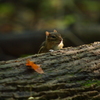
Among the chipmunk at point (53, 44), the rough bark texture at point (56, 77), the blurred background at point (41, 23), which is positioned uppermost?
the blurred background at point (41, 23)

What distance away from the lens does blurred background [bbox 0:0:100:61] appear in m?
9.01

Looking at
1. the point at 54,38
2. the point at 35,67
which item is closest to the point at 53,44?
the point at 54,38

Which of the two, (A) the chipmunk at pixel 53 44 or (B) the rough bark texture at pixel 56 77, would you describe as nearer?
(B) the rough bark texture at pixel 56 77

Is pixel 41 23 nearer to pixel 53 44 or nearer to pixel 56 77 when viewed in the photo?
pixel 53 44

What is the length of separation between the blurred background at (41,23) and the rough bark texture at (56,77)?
4.22m

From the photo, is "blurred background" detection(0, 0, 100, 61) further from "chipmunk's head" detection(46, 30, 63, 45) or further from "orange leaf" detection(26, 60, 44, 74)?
"orange leaf" detection(26, 60, 44, 74)

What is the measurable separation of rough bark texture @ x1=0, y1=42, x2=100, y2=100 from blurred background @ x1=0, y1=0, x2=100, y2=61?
4224 mm

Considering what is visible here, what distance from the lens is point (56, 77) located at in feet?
12.9

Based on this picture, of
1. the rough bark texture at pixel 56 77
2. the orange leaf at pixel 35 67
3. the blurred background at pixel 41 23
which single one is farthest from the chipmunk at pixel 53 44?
the blurred background at pixel 41 23

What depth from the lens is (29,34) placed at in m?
9.19

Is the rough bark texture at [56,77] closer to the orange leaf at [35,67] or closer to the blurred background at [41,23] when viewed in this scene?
the orange leaf at [35,67]

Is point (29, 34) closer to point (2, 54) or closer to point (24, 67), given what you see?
point (2, 54)

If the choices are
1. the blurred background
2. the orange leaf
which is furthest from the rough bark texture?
the blurred background

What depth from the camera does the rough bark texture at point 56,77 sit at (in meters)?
3.65
